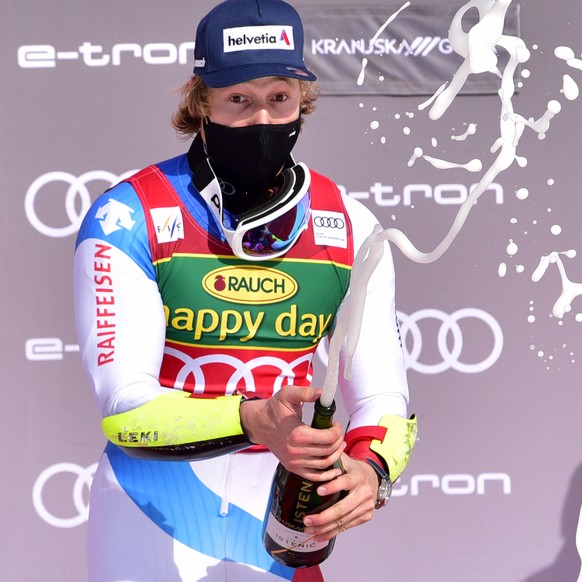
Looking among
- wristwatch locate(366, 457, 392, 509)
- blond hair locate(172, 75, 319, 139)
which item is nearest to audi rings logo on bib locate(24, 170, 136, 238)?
blond hair locate(172, 75, 319, 139)

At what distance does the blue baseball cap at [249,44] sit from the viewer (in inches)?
78.2

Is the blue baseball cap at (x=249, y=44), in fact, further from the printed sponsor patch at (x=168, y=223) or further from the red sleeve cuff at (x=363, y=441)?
the red sleeve cuff at (x=363, y=441)

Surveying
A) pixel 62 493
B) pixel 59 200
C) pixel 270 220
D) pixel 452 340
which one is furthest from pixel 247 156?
pixel 62 493

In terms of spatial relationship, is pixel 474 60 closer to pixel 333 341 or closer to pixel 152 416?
pixel 333 341

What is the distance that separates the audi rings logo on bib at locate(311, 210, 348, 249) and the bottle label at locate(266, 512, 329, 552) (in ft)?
1.90

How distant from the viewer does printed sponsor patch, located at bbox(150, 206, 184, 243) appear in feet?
6.64

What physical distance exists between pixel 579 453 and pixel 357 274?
229 centimetres

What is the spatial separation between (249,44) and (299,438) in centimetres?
77

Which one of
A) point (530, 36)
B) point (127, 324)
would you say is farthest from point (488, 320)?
point (127, 324)

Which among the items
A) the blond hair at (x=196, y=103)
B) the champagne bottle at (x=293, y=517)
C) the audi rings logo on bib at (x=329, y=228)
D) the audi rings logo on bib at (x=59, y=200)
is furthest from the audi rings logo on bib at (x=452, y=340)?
the champagne bottle at (x=293, y=517)

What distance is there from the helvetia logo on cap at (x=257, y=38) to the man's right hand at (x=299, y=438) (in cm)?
68

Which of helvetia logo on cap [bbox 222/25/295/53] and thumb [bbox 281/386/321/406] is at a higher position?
helvetia logo on cap [bbox 222/25/295/53]

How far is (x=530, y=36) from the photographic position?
3.57 m

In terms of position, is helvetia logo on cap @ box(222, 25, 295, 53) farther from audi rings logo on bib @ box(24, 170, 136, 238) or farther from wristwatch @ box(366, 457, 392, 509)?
audi rings logo on bib @ box(24, 170, 136, 238)
